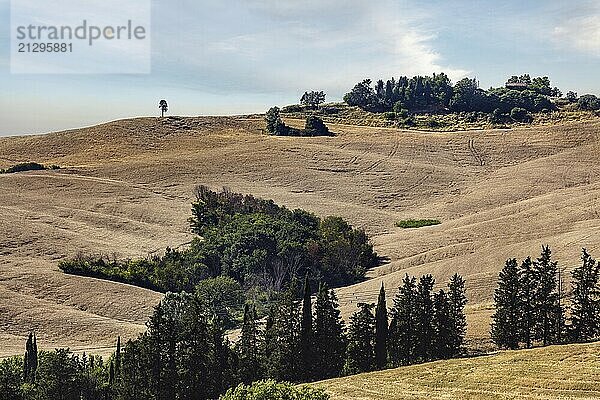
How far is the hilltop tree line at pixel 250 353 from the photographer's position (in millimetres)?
56969

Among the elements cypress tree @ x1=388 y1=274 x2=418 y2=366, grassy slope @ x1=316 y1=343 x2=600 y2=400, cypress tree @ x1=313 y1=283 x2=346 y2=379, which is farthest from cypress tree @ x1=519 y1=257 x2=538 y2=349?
cypress tree @ x1=313 y1=283 x2=346 y2=379

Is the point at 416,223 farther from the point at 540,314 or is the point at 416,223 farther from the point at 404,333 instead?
the point at 404,333

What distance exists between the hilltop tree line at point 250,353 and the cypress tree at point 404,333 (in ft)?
0.28

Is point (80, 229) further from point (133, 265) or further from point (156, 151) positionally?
point (156, 151)

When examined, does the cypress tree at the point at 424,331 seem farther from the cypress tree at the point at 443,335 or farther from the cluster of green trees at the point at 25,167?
the cluster of green trees at the point at 25,167

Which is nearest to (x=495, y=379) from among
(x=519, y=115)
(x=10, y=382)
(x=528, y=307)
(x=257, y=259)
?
(x=528, y=307)

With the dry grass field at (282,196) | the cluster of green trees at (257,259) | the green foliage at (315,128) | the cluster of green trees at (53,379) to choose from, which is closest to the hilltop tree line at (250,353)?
the cluster of green trees at (53,379)

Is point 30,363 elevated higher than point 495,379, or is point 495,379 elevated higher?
point 495,379

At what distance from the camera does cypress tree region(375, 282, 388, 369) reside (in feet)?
199

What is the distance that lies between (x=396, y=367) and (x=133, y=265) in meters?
48.4

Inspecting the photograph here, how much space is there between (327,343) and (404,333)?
269 inches

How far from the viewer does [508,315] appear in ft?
198

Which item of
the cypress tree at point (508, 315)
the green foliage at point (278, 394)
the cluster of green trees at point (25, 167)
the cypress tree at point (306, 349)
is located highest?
the cluster of green trees at point (25, 167)

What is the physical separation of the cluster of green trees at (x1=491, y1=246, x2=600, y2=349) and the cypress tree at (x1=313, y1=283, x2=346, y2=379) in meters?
13.5
